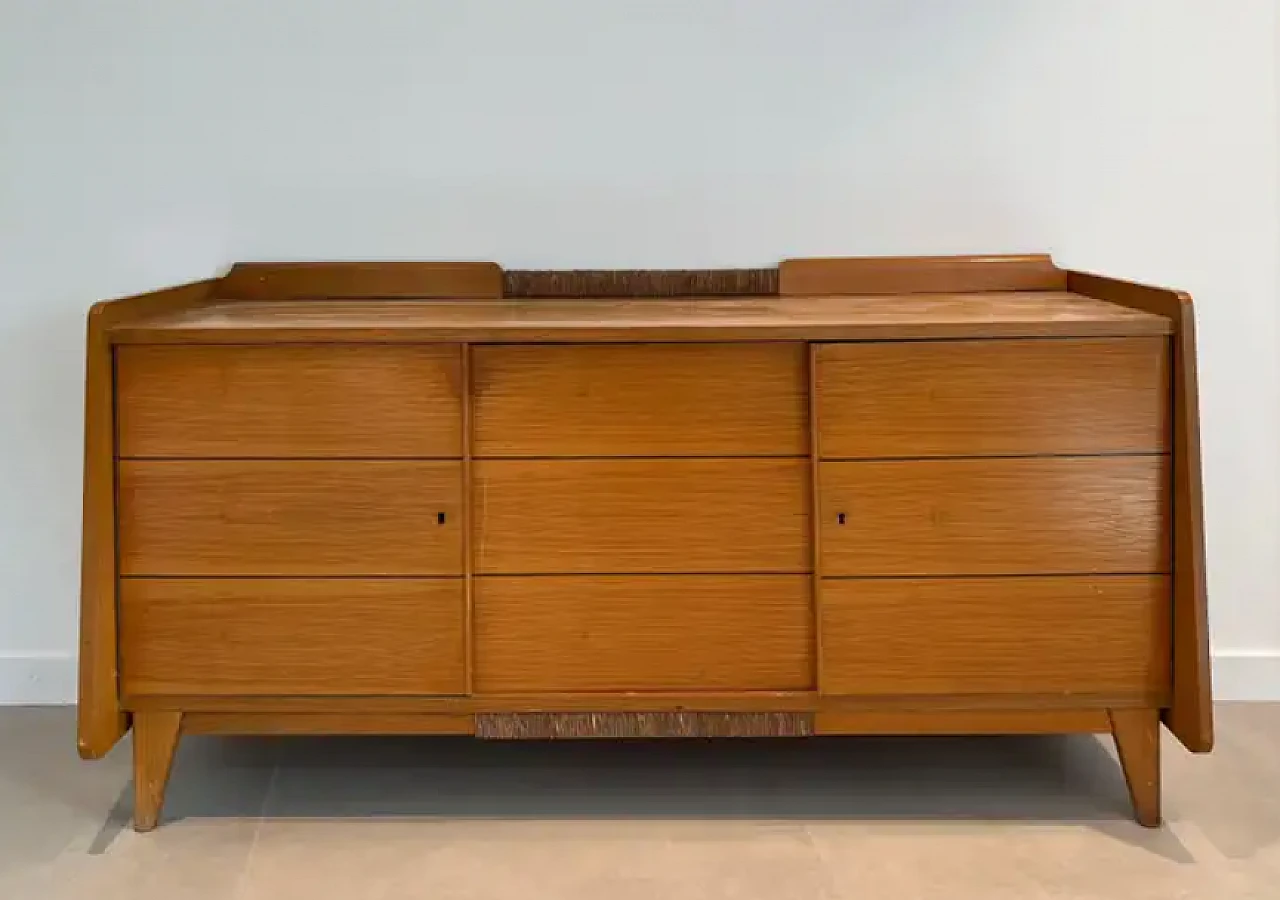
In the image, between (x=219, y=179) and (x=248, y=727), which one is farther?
(x=219, y=179)

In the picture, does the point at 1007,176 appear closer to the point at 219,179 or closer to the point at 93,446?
the point at 219,179

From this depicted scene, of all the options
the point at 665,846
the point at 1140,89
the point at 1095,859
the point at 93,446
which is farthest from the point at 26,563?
the point at 1140,89

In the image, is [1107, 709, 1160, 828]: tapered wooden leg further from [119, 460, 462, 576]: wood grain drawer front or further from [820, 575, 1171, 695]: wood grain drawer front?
[119, 460, 462, 576]: wood grain drawer front

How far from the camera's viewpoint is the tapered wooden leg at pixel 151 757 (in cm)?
193

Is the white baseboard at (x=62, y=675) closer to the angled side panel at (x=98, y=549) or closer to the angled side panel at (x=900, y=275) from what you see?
the angled side panel at (x=98, y=549)

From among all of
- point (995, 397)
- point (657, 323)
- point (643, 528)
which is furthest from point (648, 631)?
point (995, 397)

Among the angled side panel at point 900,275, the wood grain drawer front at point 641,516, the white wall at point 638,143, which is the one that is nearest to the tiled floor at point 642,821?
the wood grain drawer front at point 641,516

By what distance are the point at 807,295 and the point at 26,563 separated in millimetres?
1458

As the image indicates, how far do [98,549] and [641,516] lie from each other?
730 mm

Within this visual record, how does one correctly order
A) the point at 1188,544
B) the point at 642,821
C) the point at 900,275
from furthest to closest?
the point at 900,275
the point at 642,821
the point at 1188,544

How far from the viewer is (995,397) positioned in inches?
73.2

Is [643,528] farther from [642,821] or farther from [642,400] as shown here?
[642,821]

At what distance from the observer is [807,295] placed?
2367mm

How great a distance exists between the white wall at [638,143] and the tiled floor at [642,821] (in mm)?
643
